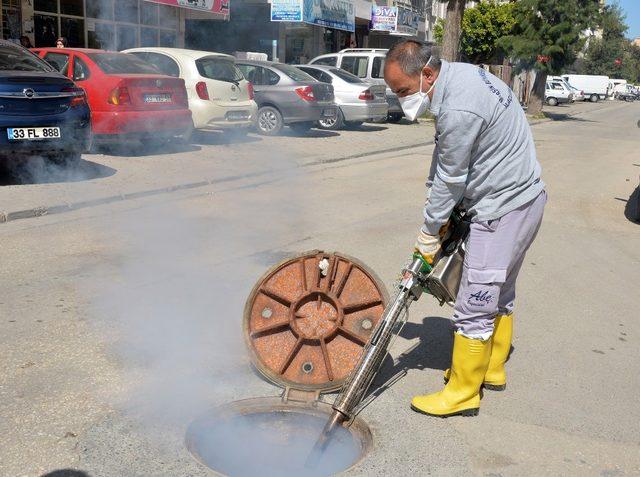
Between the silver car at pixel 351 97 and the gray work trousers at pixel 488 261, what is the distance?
13.4 meters

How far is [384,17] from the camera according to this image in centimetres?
3161

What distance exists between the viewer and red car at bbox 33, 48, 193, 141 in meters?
10.2

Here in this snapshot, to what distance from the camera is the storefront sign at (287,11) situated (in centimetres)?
2222

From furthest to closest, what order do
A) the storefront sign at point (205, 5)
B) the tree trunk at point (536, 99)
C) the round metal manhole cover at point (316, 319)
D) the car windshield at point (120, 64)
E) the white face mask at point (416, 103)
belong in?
the tree trunk at point (536, 99)
the storefront sign at point (205, 5)
the car windshield at point (120, 64)
the round metal manhole cover at point (316, 319)
the white face mask at point (416, 103)

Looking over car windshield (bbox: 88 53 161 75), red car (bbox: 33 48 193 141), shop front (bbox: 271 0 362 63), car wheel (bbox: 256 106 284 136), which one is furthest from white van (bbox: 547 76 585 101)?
red car (bbox: 33 48 193 141)

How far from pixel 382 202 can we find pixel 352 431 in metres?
5.69

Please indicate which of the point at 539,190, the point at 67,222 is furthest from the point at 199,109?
the point at 539,190

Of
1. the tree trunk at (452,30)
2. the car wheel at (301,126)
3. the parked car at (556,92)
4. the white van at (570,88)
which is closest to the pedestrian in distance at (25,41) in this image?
the car wheel at (301,126)

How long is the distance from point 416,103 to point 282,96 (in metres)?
11.8

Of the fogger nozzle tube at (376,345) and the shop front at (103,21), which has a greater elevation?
the shop front at (103,21)

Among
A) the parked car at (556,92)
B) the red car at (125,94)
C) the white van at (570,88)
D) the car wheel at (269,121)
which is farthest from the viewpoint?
the white van at (570,88)

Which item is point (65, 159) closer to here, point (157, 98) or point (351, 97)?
point (157, 98)

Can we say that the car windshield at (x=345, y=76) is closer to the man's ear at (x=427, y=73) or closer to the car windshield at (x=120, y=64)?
the car windshield at (x=120, y=64)

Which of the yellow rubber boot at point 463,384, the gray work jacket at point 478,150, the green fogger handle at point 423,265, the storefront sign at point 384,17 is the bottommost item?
the yellow rubber boot at point 463,384
